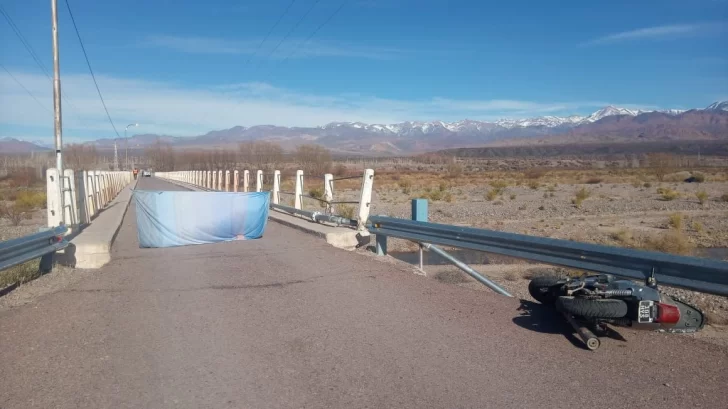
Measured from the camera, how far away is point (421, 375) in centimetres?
565

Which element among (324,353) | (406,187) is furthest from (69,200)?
(406,187)

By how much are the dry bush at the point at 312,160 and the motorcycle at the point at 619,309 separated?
54.8m

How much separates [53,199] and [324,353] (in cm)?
805

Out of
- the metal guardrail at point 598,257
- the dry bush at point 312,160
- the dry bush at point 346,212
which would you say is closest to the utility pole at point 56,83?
the dry bush at point 346,212

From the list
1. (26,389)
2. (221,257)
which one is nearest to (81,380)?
(26,389)

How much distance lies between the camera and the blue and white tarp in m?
14.1

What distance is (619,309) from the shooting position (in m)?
6.34

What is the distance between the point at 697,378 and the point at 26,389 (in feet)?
18.0

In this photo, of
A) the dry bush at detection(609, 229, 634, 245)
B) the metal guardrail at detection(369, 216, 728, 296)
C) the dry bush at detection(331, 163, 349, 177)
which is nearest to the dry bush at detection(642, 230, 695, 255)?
the dry bush at detection(609, 229, 634, 245)

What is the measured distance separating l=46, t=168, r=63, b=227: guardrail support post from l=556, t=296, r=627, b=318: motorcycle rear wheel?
373 inches

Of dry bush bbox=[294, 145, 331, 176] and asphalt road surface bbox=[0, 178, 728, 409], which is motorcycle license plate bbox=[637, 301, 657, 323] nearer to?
asphalt road surface bbox=[0, 178, 728, 409]

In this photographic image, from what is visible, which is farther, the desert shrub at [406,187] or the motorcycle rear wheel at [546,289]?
the desert shrub at [406,187]

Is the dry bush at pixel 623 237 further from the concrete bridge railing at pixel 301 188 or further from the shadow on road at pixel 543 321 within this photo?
the shadow on road at pixel 543 321

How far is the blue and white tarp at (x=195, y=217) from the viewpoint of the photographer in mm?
14102
